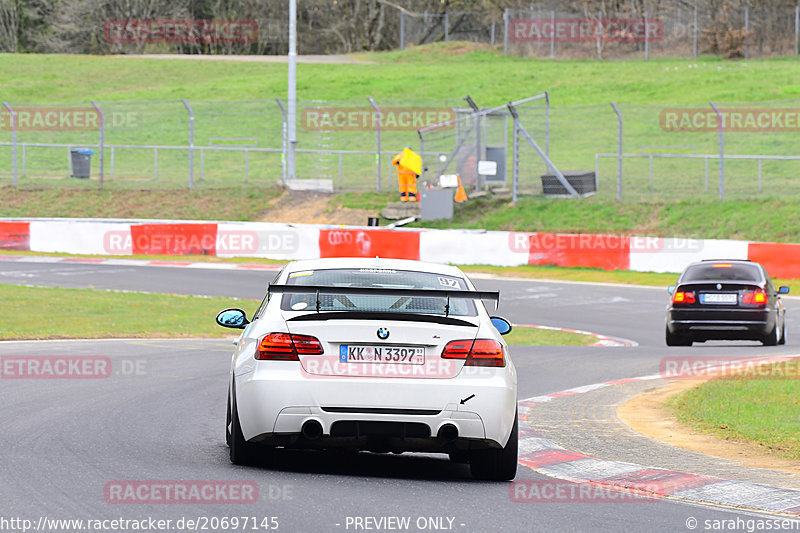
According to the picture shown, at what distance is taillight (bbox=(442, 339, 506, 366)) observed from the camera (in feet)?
25.6

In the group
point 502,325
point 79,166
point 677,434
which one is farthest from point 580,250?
point 502,325

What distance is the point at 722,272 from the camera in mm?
18953

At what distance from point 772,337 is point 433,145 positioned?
2514 centimetres

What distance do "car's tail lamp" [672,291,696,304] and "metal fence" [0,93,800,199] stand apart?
1526 cm

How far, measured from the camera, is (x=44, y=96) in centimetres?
6266

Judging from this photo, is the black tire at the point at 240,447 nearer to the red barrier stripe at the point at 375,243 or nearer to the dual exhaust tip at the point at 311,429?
the dual exhaust tip at the point at 311,429

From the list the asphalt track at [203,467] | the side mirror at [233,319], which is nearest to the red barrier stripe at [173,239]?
the asphalt track at [203,467]

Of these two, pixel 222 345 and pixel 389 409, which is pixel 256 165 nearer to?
pixel 222 345

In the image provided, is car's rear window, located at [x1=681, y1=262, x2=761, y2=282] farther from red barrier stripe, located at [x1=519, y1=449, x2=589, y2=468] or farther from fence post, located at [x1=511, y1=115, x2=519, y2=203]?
fence post, located at [x1=511, y1=115, x2=519, y2=203]

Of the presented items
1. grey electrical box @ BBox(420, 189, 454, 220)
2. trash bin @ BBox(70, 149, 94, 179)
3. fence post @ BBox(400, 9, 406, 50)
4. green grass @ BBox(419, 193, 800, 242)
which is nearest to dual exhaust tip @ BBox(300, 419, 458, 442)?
green grass @ BBox(419, 193, 800, 242)

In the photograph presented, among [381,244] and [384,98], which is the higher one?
[384,98]

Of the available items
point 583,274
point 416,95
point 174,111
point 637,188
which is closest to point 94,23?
point 174,111

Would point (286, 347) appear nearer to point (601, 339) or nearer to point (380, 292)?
point (380, 292)

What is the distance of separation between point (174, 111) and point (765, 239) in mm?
33670
